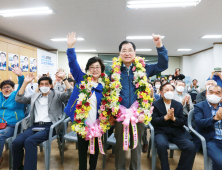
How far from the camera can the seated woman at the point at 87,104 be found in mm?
1778

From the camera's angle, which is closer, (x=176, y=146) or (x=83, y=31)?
(x=176, y=146)

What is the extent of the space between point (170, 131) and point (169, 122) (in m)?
0.14

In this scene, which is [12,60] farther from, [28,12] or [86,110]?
[86,110]

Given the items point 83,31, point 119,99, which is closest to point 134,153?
point 119,99

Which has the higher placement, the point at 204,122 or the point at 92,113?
the point at 92,113

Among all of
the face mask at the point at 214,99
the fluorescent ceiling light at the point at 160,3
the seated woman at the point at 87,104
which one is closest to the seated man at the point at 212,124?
the face mask at the point at 214,99

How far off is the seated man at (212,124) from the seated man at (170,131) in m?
→ 0.21

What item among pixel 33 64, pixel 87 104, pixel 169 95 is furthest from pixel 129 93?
pixel 33 64

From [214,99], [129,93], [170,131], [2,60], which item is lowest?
[170,131]

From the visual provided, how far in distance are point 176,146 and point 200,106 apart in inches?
29.9

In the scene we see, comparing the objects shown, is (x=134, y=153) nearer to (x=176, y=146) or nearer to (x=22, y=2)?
(x=176, y=146)

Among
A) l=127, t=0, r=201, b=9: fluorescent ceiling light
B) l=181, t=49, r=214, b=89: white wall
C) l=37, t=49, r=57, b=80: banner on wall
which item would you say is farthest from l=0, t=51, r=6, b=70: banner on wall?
l=181, t=49, r=214, b=89: white wall

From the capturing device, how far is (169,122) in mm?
2322

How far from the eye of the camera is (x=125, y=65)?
188 centimetres
